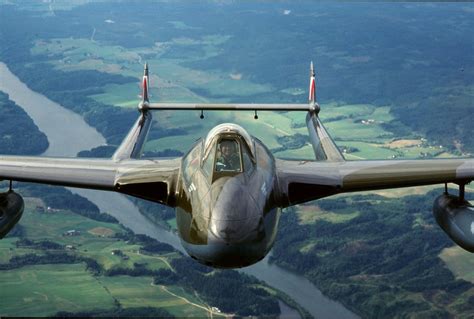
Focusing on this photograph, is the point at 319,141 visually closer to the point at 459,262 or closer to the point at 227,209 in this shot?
the point at 227,209

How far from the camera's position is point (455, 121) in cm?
14375

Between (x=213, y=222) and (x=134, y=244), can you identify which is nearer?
(x=213, y=222)

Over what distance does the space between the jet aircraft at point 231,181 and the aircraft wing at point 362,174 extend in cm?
3

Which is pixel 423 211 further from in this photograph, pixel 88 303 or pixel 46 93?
pixel 46 93

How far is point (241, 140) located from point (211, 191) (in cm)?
199

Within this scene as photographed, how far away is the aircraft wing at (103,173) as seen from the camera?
23906 millimetres

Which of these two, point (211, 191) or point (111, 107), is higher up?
point (211, 191)

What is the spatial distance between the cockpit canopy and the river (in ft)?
142

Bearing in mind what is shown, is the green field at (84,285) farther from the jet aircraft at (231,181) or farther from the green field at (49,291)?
the jet aircraft at (231,181)

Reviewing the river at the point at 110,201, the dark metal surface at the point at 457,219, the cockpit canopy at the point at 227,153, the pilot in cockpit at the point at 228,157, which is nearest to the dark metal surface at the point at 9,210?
the cockpit canopy at the point at 227,153

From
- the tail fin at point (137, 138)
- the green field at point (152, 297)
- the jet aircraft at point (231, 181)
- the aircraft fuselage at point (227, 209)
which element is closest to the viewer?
the aircraft fuselage at point (227, 209)

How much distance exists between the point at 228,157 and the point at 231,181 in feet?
3.46

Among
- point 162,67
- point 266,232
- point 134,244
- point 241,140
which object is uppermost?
point 241,140

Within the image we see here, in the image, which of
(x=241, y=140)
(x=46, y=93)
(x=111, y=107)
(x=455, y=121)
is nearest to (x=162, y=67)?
(x=46, y=93)
